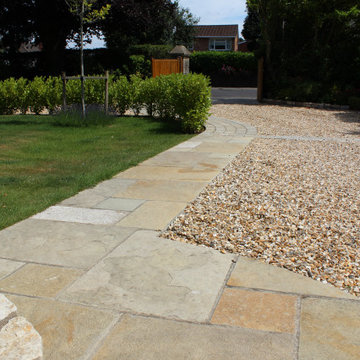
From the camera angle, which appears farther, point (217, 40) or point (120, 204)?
point (217, 40)

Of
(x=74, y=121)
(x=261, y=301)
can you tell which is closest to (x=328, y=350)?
(x=261, y=301)

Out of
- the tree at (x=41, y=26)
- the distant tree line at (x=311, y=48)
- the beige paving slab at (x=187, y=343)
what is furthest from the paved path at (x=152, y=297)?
the tree at (x=41, y=26)

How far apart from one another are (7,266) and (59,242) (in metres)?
0.52

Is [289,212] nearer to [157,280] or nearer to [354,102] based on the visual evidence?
[157,280]

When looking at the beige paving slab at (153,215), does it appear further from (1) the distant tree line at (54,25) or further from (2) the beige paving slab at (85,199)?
(1) the distant tree line at (54,25)

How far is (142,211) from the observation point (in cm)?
441

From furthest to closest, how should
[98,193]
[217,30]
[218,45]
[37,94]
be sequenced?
[218,45], [217,30], [37,94], [98,193]

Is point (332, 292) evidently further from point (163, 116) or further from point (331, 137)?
point (163, 116)

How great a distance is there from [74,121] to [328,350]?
31.9 ft

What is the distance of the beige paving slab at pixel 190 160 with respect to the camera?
6629mm

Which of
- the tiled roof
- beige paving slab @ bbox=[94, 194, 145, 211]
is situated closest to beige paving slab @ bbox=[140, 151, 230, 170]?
beige paving slab @ bbox=[94, 194, 145, 211]

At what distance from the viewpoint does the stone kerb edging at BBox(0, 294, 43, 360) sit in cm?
194

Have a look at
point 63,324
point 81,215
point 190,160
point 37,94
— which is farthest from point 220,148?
point 37,94

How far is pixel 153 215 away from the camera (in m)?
4.28
